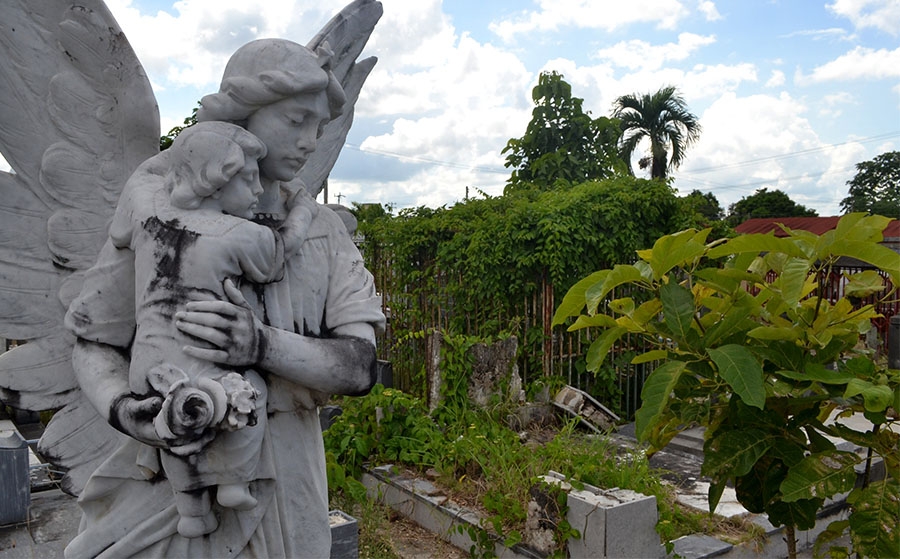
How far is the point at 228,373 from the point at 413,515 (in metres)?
3.49

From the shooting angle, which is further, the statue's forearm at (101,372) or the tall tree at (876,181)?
the tall tree at (876,181)

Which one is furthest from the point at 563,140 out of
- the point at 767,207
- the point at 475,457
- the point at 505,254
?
the point at 767,207

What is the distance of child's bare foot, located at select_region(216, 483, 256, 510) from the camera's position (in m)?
1.40

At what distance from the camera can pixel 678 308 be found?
184cm

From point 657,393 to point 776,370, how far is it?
0.38 m

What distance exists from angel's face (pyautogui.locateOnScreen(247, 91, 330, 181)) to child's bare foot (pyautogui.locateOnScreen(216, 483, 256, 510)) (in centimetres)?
69

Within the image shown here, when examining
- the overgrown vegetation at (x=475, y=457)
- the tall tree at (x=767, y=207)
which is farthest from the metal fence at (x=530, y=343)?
the tall tree at (x=767, y=207)

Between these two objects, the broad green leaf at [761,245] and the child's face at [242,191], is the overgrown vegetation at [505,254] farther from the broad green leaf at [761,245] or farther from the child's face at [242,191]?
the child's face at [242,191]

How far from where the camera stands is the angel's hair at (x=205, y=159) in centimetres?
138

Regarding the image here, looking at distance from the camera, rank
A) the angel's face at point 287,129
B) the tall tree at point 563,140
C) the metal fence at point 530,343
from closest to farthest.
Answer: the angel's face at point 287,129 → the metal fence at point 530,343 → the tall tree at point 563,140

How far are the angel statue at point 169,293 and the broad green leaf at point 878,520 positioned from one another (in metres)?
1.33

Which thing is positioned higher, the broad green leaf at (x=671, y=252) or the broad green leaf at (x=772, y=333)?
the broad green leaf at (x=671, y=252)

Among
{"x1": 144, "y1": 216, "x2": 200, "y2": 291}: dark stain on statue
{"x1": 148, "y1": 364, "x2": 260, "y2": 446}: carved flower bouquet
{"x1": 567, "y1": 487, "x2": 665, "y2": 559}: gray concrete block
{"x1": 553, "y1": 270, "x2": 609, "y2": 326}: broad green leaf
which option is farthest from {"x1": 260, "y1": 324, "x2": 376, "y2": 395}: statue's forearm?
{"x1": 567, "y1": 487, "x2": 665, "y2": 559}: gray concrete block

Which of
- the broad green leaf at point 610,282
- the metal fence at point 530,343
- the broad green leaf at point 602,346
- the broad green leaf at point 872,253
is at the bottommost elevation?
the metal fence at point 530,343
